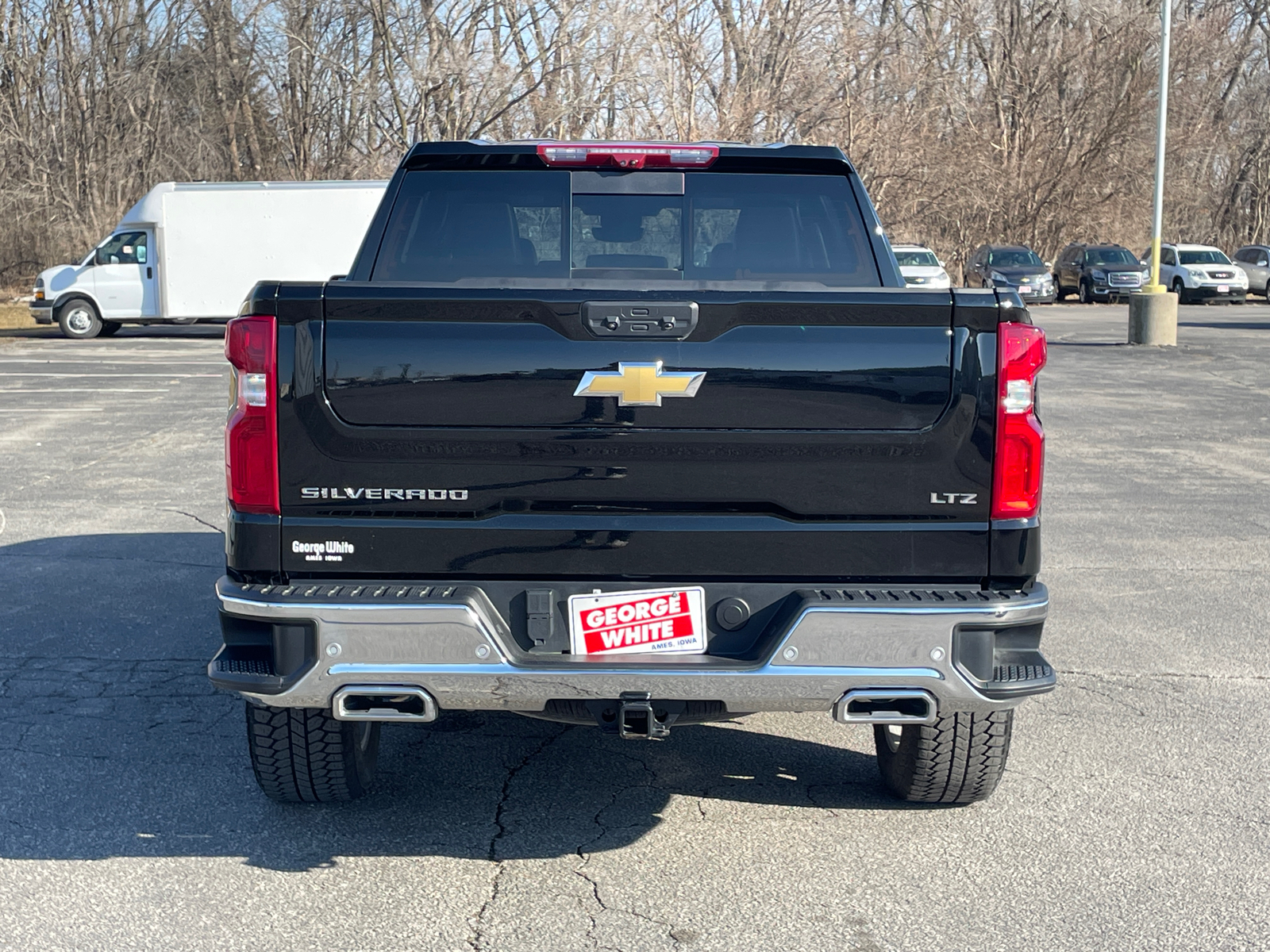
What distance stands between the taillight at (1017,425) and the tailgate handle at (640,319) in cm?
83

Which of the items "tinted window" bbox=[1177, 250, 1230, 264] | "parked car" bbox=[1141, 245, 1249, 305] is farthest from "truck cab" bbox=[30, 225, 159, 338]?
"tinted window" bbox=[1177, 250, 1230, 264]

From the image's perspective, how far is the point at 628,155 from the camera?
15.4 feet

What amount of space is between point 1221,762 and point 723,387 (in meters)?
2.64

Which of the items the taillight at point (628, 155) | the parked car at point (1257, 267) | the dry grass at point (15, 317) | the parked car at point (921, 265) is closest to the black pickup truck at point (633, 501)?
the taillight at point (628, 155)

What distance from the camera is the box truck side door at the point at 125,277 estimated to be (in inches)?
1067

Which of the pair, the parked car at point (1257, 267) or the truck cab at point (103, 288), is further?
the parked car at point (1257, 267)

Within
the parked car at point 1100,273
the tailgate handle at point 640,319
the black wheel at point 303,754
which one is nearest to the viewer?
the tailgate handle at point 640,319

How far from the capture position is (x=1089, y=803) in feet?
14.8

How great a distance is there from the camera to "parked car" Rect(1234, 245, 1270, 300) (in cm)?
4041

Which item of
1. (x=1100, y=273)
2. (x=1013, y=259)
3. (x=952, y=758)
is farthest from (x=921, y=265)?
(x=952, y=758)

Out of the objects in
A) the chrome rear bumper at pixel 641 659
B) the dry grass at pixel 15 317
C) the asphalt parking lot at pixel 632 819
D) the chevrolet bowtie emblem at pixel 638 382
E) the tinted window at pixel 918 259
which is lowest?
the asphalt parking lot at pixel 632 819

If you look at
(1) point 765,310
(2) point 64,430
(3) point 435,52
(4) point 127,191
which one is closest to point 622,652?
(1) point 765,310

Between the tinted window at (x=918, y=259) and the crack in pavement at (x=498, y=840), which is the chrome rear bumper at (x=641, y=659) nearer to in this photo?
the crack in pavement at (x=498, y=840)

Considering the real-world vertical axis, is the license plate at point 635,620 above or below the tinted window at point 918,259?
below
